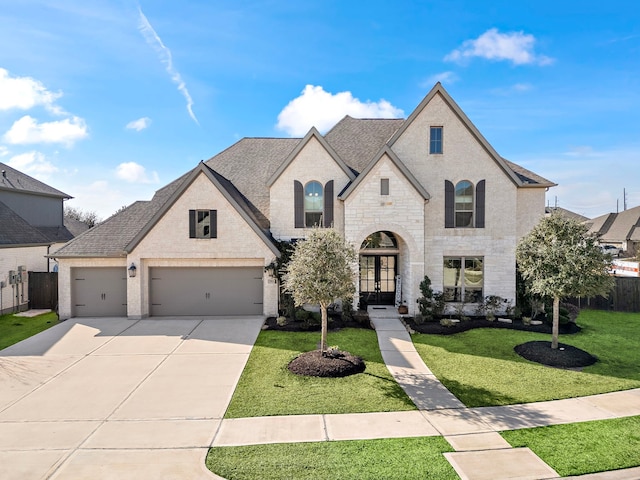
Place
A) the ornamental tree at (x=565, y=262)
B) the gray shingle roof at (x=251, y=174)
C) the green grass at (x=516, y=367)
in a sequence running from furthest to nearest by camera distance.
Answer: the gray shingle roof at (x=251, y=174), the ornamental tree at (x=565, y=262), the green grass at (x=516, y=367)

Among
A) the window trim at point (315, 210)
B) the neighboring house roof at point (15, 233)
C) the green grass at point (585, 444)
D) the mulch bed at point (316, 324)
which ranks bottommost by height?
the green grass at point (585, 444)

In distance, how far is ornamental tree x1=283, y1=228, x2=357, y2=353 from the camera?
10461 mm

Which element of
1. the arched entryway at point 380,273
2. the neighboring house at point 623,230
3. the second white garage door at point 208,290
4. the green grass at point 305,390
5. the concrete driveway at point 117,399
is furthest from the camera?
the neighboring house at point 623,230

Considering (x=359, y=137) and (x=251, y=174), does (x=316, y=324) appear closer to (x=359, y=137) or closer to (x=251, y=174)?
(x=251, y=174)

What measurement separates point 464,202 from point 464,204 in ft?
0.30

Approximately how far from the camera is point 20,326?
50.3 ft

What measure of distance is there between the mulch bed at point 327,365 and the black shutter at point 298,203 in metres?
7.56

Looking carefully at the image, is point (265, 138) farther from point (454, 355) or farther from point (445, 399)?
point (445, 399)

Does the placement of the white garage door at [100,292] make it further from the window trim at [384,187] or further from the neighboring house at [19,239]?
the window trim at [384,187]

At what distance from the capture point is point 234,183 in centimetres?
2025

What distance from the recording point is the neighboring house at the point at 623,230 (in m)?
47.1

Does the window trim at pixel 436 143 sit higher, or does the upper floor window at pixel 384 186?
the window trim at pixel 436 143

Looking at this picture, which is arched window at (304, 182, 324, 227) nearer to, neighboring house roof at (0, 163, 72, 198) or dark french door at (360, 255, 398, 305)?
dark french door at (360, 255, 398, 305)

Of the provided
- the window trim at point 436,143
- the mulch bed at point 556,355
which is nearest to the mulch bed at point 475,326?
the mulch bed at point 556,355
